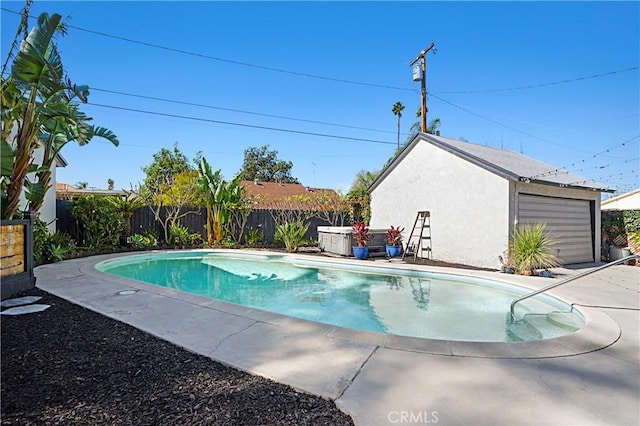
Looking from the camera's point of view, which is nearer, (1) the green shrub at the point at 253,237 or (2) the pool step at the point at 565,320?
(2) the pool step at the point at 565,320

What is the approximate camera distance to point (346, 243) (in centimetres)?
1270

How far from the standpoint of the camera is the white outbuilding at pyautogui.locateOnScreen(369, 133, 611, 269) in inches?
385

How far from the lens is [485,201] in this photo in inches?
398

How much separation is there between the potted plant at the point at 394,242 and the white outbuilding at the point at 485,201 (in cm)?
49

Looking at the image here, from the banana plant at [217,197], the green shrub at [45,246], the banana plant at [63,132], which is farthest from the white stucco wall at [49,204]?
the banana plant at [217,197]

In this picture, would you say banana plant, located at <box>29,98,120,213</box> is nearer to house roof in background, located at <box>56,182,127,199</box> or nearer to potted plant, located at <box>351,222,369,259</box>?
house roof in background, located at <box>56,182,127,199</box>

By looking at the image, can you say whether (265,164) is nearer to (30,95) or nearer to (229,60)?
(229,60)

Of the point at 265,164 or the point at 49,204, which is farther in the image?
the point at 265,164

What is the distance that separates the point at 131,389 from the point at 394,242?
34.6 ft

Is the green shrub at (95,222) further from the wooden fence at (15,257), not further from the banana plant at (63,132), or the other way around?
the wooden fence at (15,257)

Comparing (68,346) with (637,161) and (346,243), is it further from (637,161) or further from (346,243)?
(637,161)

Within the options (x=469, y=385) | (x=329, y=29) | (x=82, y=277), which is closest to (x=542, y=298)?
(x=469, y=385)

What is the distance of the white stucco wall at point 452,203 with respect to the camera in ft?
32.3

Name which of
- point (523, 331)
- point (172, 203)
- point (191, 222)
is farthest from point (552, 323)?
point (172, 203)
